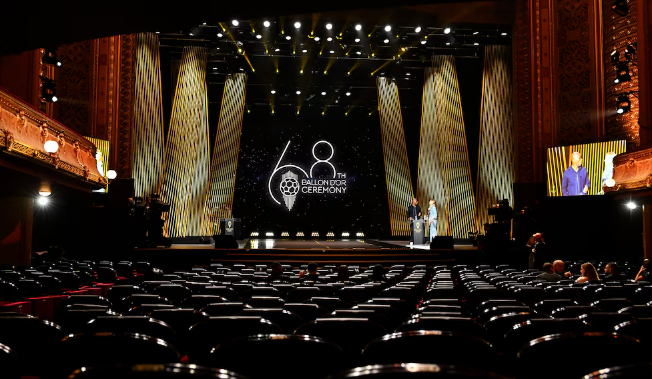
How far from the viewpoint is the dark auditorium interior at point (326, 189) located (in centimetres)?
275

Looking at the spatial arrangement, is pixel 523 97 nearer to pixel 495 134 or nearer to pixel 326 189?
pixel 495 134

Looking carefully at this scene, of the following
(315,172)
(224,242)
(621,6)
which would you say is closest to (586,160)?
(621,6)

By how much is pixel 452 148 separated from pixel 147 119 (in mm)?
12221

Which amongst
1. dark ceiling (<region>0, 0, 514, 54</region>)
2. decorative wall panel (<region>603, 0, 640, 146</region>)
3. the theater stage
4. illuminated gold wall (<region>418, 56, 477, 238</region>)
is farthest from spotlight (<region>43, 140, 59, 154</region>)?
illuminated gold wall (<region>418, 56, 477, 238</region>)

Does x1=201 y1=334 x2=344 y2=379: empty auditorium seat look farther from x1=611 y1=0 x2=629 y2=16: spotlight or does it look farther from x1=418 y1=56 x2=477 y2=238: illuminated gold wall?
x1=418 y1=56 x2=477 y2=238: illuminated gold wall

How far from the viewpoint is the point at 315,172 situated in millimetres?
28719

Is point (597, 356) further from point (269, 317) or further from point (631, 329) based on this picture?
point (269, 317)

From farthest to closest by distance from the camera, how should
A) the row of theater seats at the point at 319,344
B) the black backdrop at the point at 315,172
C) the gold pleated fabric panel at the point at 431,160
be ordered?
1. the black backdrop at the point at 315,172
2. the gold pleated fabric panel at the point at 431,160
3. the row of theater seats at the point at 319,344

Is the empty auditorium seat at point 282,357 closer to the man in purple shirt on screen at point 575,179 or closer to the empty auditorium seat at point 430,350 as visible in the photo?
the empty auditorium seat at point 430,350

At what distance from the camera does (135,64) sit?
67.4 feet

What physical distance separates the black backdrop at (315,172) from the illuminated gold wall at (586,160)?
11761 millimetres

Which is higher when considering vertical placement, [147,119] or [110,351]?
[147,119]

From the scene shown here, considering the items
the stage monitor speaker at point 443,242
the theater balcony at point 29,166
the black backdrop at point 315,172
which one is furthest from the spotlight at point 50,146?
the black backdrop at point 315,172

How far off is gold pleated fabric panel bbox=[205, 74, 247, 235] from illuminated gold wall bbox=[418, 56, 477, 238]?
27.7 feet
